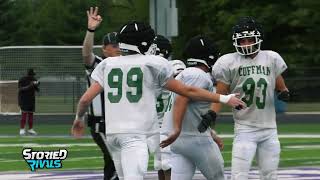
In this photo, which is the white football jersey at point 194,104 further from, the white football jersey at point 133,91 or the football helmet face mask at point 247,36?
the white football jersey at point 133,91

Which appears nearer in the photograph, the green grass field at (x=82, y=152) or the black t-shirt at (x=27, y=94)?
the green grass field at (x=82, y=152)

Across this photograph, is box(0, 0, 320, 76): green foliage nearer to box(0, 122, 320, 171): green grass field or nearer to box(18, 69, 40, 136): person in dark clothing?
box(0, 122, 320, 171): green grass field

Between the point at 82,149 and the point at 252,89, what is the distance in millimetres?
10089

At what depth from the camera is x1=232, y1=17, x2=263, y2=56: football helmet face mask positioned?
782 cm

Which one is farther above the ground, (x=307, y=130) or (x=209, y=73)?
(x=209, y=73)

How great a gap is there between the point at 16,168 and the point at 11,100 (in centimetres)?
1586

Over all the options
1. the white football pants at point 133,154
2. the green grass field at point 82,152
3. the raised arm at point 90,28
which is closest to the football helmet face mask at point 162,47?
the raised arm at point 90,28

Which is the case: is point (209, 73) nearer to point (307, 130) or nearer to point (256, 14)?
point (307, 130)

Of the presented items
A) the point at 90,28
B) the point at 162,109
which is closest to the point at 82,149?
the point at 162,109

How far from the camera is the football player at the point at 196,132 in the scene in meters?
7.75

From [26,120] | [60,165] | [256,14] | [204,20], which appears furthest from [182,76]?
[204,20]

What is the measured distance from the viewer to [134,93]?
6.96 metres

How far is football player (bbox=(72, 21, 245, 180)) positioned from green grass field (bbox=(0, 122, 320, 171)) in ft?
21.8

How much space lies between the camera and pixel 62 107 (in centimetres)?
3105
